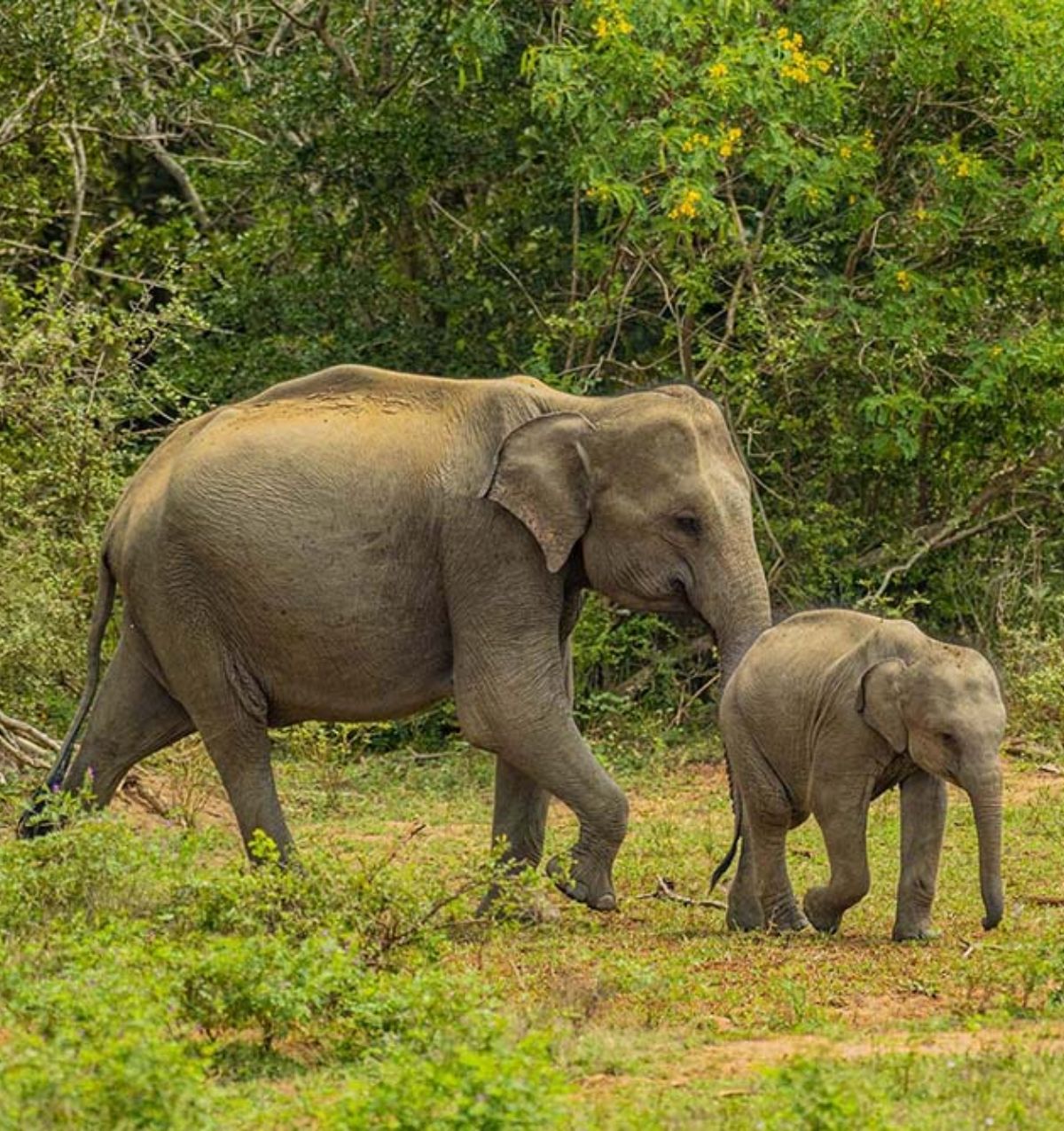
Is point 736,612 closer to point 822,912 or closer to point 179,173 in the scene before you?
point 822,912

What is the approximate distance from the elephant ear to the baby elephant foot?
5.03 ft

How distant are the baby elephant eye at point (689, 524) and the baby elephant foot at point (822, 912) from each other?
140cm

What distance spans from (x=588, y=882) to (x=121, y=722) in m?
2.00

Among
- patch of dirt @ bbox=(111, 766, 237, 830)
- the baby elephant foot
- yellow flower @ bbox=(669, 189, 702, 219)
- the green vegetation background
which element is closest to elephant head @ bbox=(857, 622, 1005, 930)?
the baby elephant foot

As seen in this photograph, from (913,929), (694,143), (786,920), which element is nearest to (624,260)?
(694,143)

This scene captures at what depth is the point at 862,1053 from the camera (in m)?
7.06

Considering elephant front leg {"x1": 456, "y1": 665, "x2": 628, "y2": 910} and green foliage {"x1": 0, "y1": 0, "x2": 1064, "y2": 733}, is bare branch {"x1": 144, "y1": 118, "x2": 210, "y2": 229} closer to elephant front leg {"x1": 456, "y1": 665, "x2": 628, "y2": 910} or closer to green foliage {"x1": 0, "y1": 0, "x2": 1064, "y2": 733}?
green foliage {"x1": 0, "y1": 0, "x2": 1064, "y2": 733}

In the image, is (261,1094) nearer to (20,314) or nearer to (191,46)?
(20,314)

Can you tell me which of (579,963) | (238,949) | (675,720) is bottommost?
(675,720)

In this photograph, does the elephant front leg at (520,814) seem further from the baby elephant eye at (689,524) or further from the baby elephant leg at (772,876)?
the baby elephant eye at (689,524)

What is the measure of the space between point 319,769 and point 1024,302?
16.5 ft

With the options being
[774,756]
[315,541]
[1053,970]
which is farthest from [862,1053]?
[315,541]

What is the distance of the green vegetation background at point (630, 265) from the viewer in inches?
563

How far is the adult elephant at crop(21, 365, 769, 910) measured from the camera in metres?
9.99
